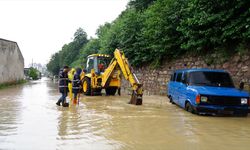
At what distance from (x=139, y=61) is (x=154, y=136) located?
1752 centimetres

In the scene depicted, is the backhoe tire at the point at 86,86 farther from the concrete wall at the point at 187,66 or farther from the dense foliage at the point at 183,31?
the concrete wall at the point at 187,66

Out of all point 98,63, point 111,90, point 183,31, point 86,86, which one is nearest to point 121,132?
point 183,31

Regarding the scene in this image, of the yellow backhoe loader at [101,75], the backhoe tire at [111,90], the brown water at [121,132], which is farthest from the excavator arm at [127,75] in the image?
the brown water at [121,132]

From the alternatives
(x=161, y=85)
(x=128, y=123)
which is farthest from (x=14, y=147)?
(x=161, y=85)

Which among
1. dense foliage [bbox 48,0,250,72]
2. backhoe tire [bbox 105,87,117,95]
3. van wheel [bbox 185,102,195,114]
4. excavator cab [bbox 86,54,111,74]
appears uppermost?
dense foliage [bbox 48,0,250,72]

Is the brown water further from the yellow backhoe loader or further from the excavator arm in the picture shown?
the yellow backhoe loader

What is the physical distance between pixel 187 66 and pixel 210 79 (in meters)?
6.87

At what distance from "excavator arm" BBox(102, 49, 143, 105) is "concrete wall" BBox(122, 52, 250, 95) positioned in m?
4.14

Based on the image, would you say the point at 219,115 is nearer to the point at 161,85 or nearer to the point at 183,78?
the point at 183,78

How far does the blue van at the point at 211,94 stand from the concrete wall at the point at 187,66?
1.84 meters

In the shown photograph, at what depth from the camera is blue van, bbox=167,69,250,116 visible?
9.97 metres

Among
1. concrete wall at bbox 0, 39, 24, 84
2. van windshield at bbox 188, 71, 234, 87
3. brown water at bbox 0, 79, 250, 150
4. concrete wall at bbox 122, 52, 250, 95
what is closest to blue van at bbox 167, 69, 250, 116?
van windshield at bbox 188, 71, 234, 87

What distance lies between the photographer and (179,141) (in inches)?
258

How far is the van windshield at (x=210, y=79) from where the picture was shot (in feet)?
36.4
